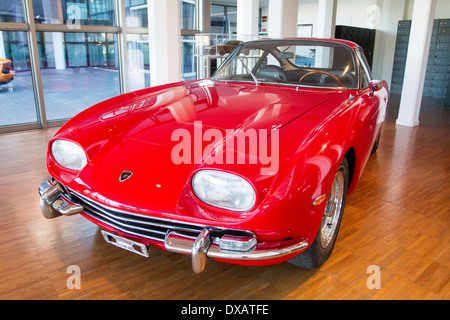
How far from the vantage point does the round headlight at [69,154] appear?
1.75 metres

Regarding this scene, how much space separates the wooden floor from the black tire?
74 mm

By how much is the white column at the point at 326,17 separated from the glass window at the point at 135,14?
11.9 ft

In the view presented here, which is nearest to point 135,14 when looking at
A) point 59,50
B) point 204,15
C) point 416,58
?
point 204,15

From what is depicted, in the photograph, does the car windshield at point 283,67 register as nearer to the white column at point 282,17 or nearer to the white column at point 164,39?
the white column at point 164,39

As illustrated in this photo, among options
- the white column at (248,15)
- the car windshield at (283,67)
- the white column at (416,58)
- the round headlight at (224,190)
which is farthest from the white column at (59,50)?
the white column at (416,58)

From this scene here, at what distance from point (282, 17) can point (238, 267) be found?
13.9 feet

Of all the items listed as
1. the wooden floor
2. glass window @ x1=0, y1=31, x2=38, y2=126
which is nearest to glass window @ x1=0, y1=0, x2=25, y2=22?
glass window @ x1=0, y1=31, x2=38, y2=126

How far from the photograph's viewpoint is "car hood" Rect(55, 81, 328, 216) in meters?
1.48

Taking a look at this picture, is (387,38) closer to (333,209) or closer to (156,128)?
(333,209)

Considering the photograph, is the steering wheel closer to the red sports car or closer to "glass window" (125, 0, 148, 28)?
the red sports car

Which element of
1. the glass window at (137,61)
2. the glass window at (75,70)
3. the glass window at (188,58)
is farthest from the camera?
the glass window at (188,58)

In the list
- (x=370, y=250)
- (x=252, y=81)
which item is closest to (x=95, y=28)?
(x=252, y=81)

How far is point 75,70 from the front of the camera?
618cm

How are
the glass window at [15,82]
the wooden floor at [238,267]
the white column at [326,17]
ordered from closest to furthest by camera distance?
1. the wooden floor at [238,267]
2. the glass window at [15,82]
3. the white column at [326,17]
